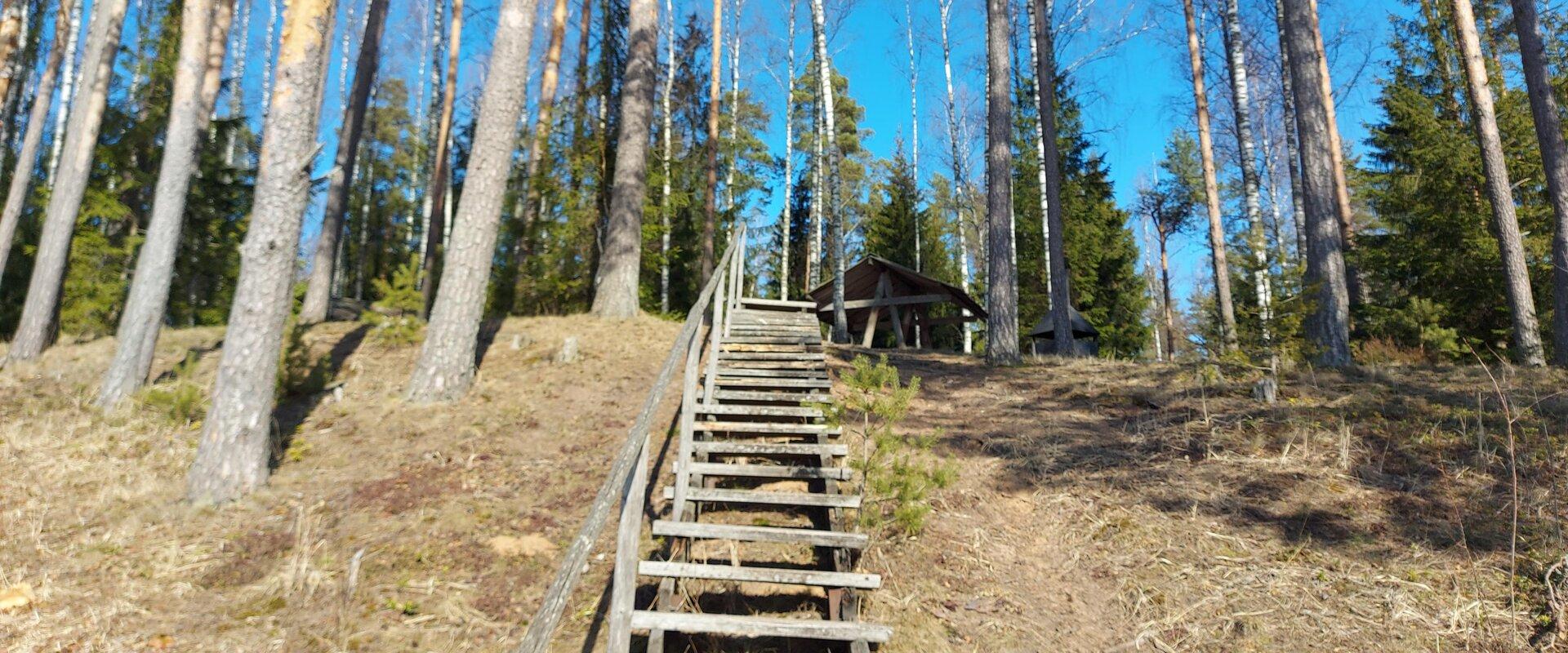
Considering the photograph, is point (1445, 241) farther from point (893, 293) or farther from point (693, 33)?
point (693, 33)

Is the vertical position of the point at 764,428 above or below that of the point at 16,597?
above

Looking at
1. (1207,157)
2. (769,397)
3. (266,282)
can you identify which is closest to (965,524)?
(769,397)

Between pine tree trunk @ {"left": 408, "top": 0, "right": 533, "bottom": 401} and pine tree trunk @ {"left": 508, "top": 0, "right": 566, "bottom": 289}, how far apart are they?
5429 millimetres

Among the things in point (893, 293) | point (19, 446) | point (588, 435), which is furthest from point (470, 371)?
point (893, 293)

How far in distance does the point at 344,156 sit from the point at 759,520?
1246 centimetres

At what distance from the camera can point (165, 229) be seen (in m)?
7.70

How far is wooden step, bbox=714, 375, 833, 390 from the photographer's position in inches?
251

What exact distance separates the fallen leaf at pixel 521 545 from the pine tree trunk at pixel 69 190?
1008 cm

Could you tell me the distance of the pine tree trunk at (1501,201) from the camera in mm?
7906

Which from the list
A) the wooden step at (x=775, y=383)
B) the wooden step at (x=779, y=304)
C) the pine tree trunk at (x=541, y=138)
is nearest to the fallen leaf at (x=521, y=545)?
the wooden step at (x=775, y=383)

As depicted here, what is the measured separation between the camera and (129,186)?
504 inches

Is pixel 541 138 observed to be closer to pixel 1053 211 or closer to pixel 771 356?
pixel 771 356

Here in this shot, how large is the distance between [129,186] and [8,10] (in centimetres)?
424

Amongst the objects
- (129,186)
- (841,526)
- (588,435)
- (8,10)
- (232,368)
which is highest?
(8,10)
